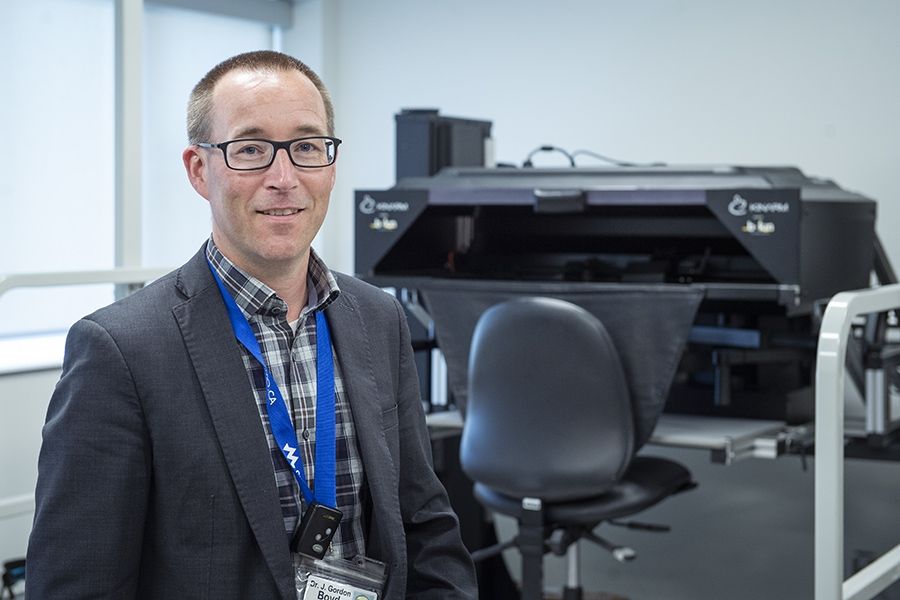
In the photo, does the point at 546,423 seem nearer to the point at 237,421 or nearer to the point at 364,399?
the point at 364,399

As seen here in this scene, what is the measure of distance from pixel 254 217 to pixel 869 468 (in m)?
3.01

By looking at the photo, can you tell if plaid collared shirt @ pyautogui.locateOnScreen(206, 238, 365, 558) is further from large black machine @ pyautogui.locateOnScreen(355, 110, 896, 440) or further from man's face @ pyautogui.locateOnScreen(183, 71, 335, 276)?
large black machine @ pyautogui.locateOnScreen(355, 110, 896, 440)

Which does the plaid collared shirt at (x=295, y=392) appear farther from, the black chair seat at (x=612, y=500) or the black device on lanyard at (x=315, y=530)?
the black chair seat at (x=612, y=500)

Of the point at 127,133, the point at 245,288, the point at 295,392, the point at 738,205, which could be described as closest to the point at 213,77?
the point at 245,288

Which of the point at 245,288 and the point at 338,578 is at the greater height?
the point at 245,288

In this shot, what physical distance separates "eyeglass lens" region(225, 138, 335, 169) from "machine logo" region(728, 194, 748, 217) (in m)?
1.61

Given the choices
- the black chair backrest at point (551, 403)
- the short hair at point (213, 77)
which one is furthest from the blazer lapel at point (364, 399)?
the black chair backrest at point (551, 403)

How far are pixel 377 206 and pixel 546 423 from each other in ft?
2.75

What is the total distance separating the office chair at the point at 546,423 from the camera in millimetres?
2693

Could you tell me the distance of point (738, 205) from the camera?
2725 mm

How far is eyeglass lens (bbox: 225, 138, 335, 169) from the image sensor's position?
1.28 m

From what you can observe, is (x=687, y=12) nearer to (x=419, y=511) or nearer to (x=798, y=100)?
(x=798, y=100)

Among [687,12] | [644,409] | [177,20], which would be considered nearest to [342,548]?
[644,409]

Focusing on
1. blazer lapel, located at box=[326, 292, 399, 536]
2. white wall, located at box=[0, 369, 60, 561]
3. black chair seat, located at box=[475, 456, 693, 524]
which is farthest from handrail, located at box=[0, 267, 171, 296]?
blazer lapel, located at box=[326, 292, 399, 536]
